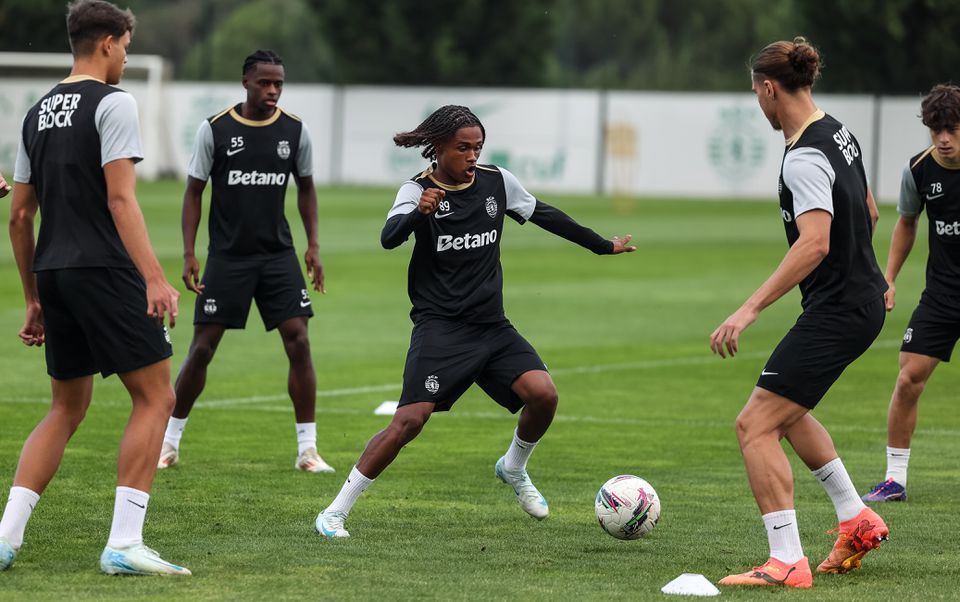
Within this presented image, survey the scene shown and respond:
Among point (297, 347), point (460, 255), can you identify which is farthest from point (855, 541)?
point (297, 347)

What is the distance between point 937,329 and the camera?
9.11 m

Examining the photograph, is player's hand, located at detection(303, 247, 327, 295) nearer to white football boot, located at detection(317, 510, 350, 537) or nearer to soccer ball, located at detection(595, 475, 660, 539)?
white football boot, located at detection(317, 510, 350, 537)

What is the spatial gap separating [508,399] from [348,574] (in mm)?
1626

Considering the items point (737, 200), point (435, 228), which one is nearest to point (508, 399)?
point (435, 228)

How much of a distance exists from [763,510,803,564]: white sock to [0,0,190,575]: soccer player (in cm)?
251

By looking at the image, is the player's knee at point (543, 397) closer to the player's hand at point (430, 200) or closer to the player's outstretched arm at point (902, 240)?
the player's hand at point (430, 200)

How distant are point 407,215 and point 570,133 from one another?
3998cm

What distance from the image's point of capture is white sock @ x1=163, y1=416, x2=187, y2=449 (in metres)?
9.59

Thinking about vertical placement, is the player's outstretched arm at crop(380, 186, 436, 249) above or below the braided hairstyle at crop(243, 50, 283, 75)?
below

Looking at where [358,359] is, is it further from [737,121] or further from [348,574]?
[737,121]

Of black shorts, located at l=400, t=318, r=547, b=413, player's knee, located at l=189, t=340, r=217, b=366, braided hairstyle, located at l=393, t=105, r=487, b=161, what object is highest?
braided hairstyle, located at l=393, t=105, r=487, b=161

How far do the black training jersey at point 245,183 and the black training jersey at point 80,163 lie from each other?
3028 millimetres

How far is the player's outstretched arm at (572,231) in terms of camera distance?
8086mm

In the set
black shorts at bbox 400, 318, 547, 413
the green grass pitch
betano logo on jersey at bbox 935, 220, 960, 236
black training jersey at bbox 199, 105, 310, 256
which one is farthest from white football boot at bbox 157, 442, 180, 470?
betano logo on jersey at bbox 935, 220, 960, 236
